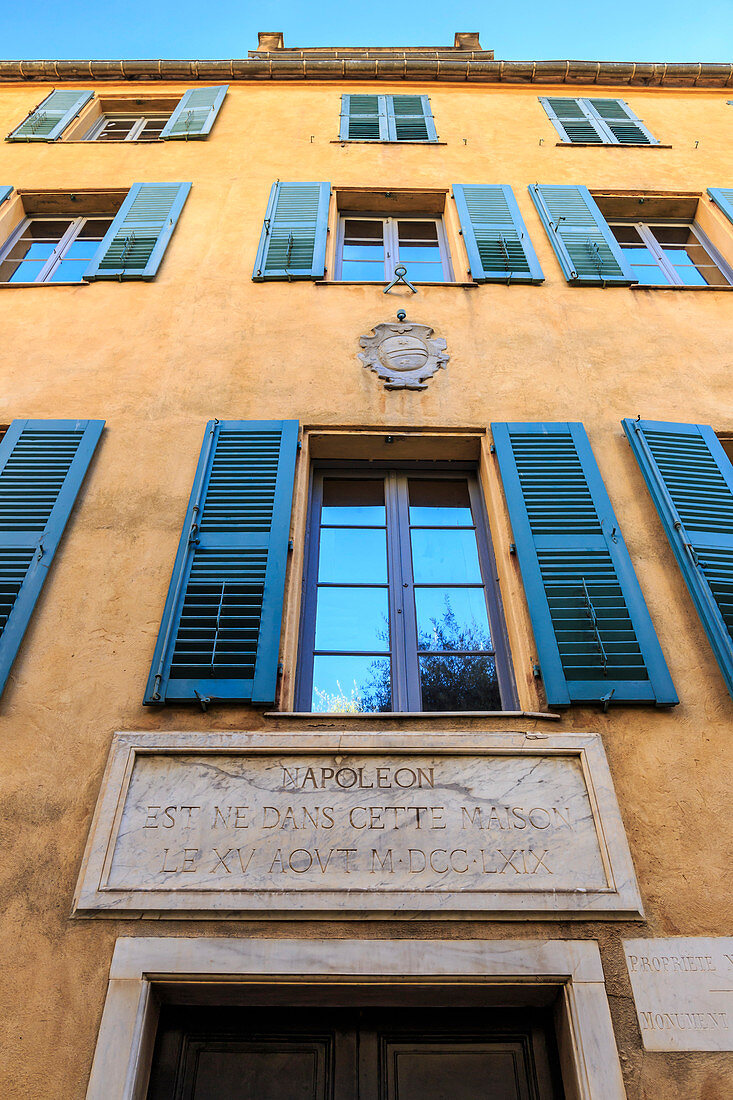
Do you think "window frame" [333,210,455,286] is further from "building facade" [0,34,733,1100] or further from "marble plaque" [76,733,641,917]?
"marble plaque" [76,733,641,917]

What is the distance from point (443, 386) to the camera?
18.7 feet

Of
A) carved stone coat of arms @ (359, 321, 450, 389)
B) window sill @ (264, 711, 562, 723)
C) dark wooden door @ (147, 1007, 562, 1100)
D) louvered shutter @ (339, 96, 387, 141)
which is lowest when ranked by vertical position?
dark wooden door @ (147, 1007, 562, 1100)

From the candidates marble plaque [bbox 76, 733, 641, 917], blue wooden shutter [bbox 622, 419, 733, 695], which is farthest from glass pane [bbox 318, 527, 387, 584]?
blue wooden shutter [bbox 622, 419, 733, 695]

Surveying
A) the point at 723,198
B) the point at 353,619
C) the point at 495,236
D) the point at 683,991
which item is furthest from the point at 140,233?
the point at 683,991

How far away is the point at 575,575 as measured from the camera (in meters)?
4.54

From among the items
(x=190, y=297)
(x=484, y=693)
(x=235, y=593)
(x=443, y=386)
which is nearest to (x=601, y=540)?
(x=484, y=693)

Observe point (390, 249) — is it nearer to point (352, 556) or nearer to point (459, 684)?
point (352, 556)

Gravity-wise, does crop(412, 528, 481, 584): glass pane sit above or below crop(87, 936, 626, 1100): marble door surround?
above

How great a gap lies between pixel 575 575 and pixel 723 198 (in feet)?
16.4

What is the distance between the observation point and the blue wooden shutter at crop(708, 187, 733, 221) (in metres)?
7.50

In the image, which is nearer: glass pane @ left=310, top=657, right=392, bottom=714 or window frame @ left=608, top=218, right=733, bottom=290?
glass pane @ left=310, top=657, right=392, bottom=714

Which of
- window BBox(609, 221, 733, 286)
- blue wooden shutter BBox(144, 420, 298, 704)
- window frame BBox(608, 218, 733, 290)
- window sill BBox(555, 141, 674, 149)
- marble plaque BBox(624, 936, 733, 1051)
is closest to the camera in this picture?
marble plaque BBox(624, 936, 733, 1051)

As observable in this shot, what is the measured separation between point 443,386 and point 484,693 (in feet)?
7.40

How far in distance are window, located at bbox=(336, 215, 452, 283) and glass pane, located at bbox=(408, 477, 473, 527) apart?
2.15 metres
